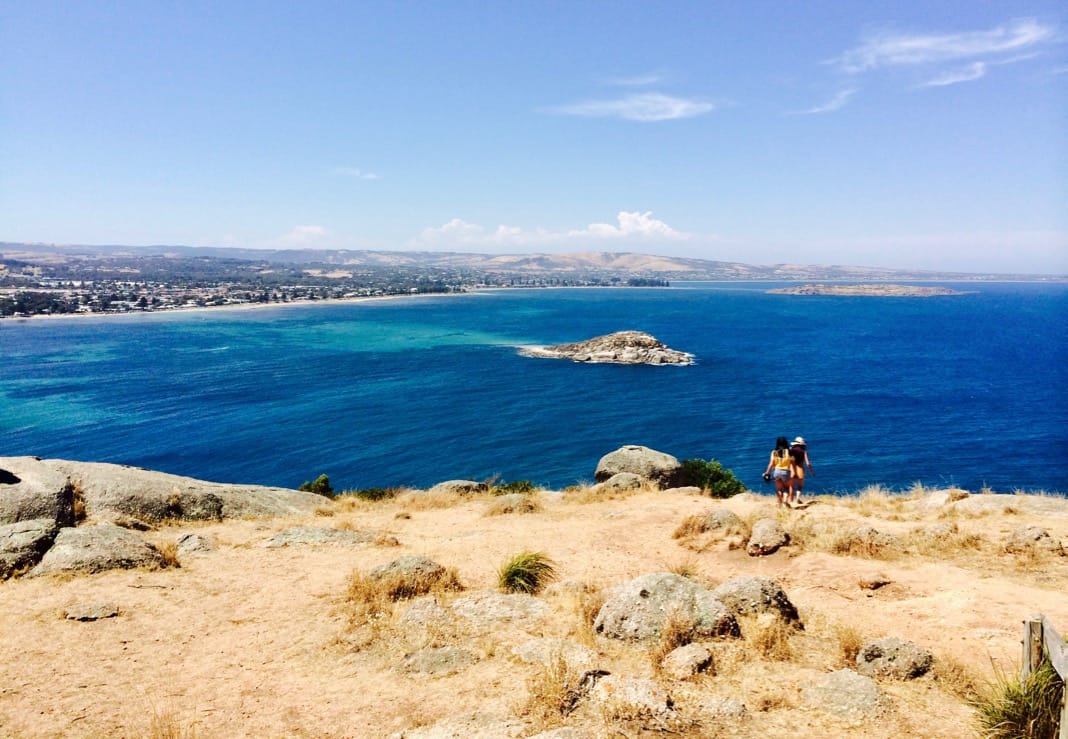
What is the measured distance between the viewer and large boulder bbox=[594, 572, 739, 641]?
10312 mm

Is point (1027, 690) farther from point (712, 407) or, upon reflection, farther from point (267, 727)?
point (712, 407)

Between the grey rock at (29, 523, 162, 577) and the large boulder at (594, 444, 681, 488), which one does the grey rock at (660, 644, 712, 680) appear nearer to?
the grey rock at (29, 523, 162, 577)

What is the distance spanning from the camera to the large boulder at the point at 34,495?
16.2m

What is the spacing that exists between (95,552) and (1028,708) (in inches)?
707

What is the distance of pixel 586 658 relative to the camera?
9.39m

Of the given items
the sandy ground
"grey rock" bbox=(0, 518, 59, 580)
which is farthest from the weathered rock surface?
"grey rock" bbox=(0, 518, 59, 580)

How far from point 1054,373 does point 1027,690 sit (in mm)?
117647

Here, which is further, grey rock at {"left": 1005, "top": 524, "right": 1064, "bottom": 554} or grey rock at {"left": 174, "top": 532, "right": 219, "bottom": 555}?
grey rock at {"left": 174, "top": 532, "right": 219, "bottom": 555}

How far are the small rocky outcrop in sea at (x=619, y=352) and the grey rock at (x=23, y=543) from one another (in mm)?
95012

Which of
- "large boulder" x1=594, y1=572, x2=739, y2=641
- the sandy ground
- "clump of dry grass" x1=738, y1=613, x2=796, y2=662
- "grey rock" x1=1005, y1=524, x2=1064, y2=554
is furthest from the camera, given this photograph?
"grey rock" x1=1005, y1=524, x2=1064, y2=554

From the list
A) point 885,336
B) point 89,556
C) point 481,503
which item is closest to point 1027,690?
point 89,556

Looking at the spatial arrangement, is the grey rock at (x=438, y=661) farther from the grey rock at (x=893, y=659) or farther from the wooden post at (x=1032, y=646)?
the wooden post at (x=1032, y=646)

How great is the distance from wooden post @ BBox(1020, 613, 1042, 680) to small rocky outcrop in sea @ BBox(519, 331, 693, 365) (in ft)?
321

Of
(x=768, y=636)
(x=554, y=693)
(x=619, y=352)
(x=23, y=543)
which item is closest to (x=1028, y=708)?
(x=768, y=636)
